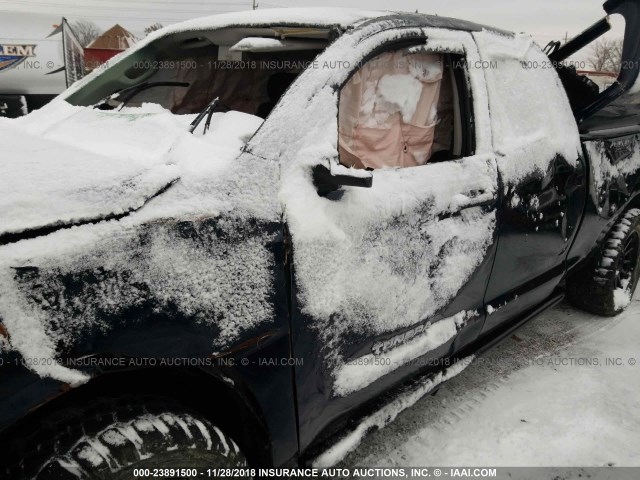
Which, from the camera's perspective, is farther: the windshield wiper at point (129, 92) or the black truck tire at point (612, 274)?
the black truck tire at point (612, 274)

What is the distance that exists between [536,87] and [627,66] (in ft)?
2.92

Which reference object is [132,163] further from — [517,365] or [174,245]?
[517,365]

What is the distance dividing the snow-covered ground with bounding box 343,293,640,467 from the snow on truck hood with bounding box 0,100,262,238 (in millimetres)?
1356

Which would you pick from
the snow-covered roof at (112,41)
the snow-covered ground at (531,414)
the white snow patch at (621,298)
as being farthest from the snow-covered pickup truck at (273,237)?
the snow-covered roof at (112,41)

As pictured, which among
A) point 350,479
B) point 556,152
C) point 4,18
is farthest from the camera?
point 4,18

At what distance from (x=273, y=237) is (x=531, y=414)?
1.80 m

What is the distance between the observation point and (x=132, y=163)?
1.39 m

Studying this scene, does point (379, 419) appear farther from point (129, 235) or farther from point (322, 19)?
point (322, 19)

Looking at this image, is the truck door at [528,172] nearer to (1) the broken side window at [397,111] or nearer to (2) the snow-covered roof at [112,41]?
(1) the broken side window at [397,111]

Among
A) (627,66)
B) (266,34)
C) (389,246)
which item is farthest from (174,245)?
(627,66)

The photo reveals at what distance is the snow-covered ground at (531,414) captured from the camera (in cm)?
223

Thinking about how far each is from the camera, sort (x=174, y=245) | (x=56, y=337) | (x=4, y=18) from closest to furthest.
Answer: (x=56, y=337) < (x=174, y=245) < (x=4, y=18)

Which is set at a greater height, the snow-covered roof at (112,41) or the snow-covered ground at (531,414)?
the snow-covered roof at (112,41)

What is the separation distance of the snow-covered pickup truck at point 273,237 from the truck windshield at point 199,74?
0.05ft
